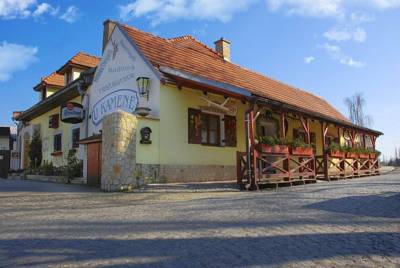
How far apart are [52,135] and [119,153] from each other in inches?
415

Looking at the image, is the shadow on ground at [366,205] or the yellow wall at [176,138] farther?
the yellow wall at [176,138]

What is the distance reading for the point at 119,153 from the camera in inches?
442

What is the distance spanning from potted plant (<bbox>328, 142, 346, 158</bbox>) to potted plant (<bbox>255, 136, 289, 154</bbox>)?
431 cm

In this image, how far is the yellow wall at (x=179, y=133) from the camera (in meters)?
12.7

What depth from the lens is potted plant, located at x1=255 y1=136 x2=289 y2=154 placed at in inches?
463

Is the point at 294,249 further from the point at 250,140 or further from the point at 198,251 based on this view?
the point at 250,140

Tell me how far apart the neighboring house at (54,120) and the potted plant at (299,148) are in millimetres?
9053

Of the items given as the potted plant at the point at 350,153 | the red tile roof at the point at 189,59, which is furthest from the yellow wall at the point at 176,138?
the potted plant at the point at 350,153

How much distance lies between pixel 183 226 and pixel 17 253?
214 cm

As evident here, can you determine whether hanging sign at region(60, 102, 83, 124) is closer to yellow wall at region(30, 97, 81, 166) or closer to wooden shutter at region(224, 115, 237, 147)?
yellow wall at region(30, 97, 81, 166)

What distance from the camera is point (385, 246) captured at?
423cm

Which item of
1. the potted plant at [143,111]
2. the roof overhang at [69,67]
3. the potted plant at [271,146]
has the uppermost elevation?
the roof overhang at [69,67]

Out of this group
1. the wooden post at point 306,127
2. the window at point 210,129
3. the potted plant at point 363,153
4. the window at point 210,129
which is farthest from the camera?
the potted plant at point 363,153

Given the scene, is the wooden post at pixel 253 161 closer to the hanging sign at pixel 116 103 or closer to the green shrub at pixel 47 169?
the hanging sign at pixel 116 103
